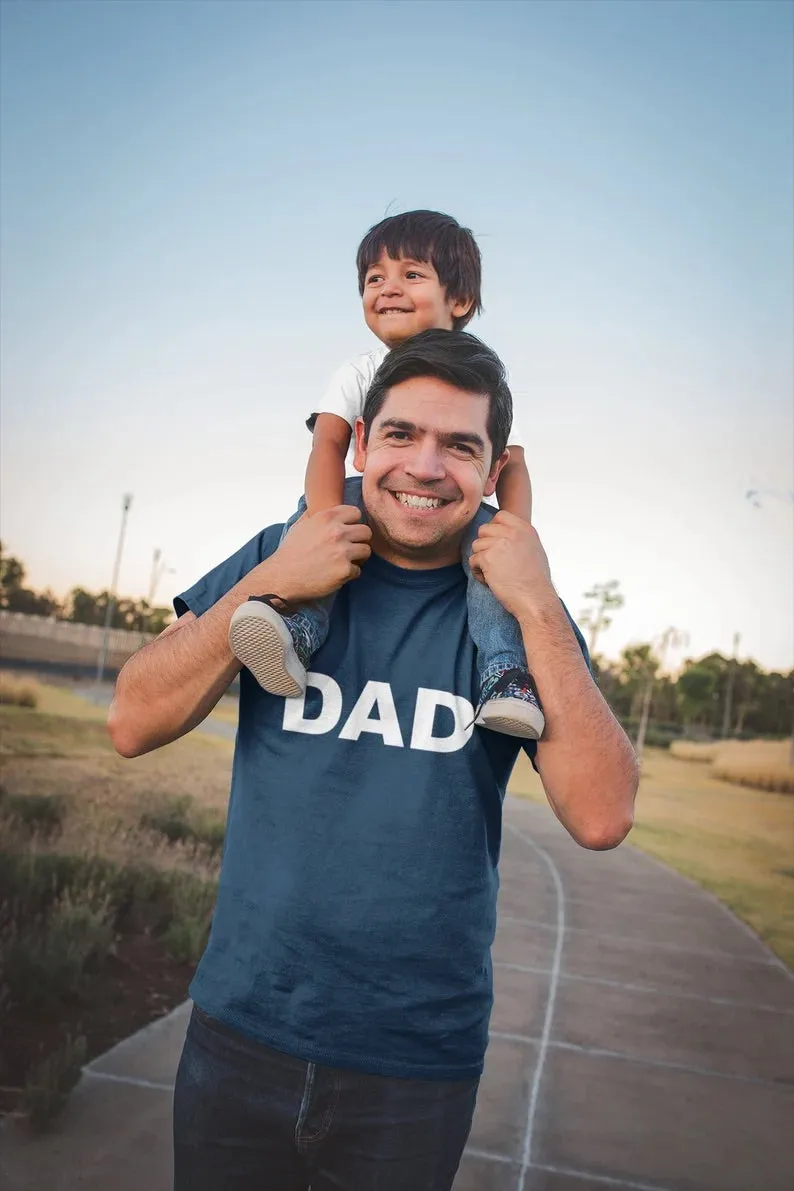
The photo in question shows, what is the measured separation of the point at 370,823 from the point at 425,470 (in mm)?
541

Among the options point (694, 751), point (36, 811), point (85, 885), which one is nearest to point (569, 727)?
point (85, 885)

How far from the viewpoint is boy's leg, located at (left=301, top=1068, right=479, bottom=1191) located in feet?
4.53

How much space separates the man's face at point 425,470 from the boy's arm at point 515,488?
0.50 meters

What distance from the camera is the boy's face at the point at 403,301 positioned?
251cm

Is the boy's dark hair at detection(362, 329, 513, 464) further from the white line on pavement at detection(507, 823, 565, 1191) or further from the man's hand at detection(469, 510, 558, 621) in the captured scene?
the white line on pavement at detection(507, 823, 565, 1191)

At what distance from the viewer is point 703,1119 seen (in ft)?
11.8

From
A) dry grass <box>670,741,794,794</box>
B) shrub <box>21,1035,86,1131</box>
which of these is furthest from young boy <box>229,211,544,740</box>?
dry grass <box>670,741,794,794</box>

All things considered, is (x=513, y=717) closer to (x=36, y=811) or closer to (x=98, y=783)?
(x=36, y=811)

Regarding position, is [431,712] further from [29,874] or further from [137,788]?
[137,788]

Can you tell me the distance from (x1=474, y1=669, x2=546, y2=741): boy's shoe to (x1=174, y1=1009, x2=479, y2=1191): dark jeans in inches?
19.2

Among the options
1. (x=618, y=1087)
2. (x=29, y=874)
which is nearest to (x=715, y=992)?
(x=618, y=1087)

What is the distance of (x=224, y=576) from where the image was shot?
5.66ft

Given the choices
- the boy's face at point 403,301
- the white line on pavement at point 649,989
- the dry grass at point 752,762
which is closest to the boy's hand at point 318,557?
the boy's face at point 403,301

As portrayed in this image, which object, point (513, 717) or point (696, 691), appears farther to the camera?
point (696, 691)
